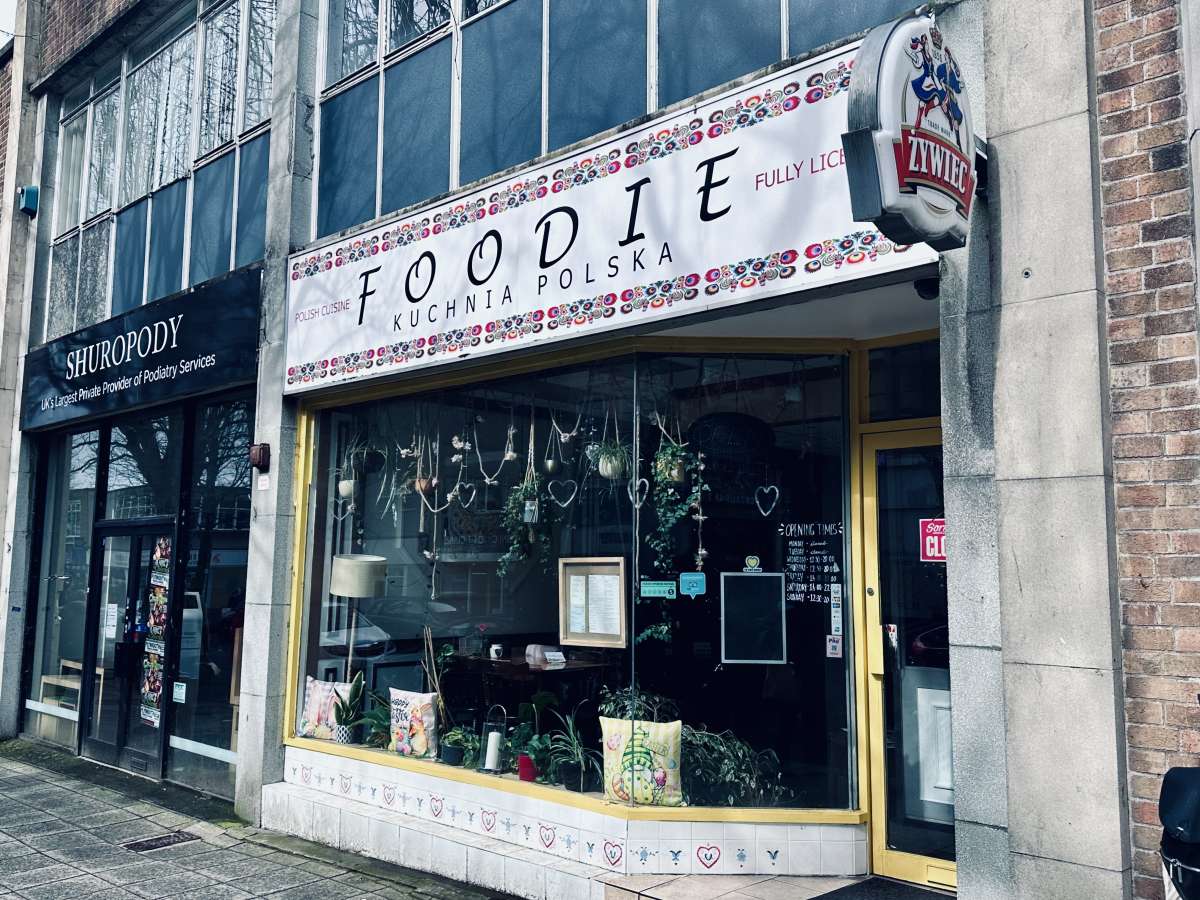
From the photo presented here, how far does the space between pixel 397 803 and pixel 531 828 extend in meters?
1.25

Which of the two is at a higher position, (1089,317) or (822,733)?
(1089,317)

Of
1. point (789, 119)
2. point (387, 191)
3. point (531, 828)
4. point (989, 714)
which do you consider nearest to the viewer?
point (989, 714)

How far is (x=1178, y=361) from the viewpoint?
386 centimetres

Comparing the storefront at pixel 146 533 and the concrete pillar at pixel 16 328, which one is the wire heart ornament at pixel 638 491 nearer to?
the storefront at pixel 146 533

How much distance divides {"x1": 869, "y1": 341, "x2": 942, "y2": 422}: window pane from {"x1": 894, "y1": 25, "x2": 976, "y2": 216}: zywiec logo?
1694 mm

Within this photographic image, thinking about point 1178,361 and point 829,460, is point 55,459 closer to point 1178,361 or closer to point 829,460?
point 829,460

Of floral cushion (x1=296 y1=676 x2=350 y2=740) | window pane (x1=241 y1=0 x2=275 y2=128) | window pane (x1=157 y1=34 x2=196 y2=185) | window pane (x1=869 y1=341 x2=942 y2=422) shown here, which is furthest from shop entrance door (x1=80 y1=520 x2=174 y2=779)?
window pane (x1=869 y1=341 x2=942 y2=422)

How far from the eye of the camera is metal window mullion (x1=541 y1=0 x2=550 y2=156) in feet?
21.0

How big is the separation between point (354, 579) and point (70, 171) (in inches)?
285

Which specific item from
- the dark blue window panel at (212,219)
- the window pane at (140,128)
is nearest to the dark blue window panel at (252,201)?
the dark blue window panel at (212,219)

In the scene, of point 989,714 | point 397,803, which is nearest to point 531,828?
point 397,803

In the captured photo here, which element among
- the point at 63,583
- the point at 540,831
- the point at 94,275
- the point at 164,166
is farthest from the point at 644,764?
the point at 94,275

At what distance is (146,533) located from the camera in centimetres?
980

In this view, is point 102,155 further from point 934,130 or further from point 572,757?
point 934,130
